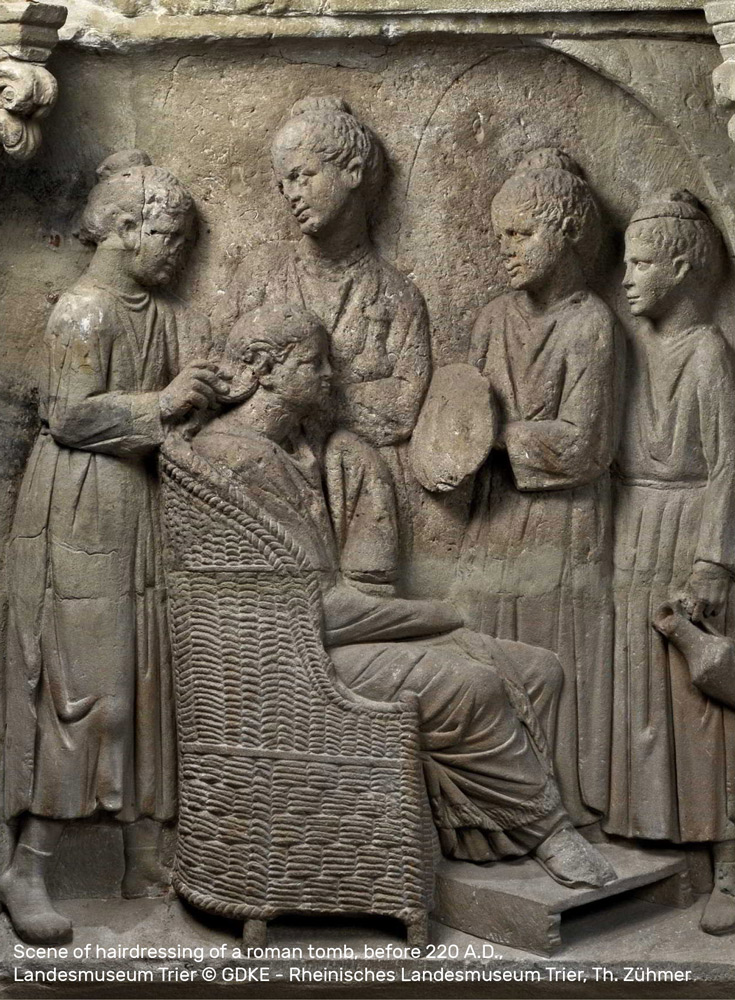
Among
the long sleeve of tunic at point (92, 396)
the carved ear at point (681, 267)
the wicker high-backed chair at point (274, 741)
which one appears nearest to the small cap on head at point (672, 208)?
the carved ear at point (681, 267)

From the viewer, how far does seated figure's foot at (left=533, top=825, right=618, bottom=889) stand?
6.41 metres

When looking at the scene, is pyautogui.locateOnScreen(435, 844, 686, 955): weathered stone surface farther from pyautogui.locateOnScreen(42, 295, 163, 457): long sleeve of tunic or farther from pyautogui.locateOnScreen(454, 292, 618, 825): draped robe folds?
pyautogui.locateOnScreen(42, 295, 163, 457): long sleeve of tunic

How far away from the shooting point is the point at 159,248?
20.7 feet

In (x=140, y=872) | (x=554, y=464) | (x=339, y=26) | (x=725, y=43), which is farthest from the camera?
(x=140, y=872)

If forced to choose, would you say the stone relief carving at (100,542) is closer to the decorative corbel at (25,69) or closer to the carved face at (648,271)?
the decorative corbel at (25,69)

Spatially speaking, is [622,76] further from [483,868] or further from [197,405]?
[483,868]

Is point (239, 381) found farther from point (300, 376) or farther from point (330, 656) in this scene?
point (330, 656)

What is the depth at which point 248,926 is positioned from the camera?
6.37m

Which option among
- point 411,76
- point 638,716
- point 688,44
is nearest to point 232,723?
point 638,716

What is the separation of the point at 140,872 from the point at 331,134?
261 cm

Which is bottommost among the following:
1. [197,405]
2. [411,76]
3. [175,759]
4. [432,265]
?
[175,759]

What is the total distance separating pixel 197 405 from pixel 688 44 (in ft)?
6.60

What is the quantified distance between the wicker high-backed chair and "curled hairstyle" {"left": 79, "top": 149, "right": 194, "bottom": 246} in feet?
2.55

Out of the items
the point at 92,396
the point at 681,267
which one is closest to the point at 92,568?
the point at 92,396
